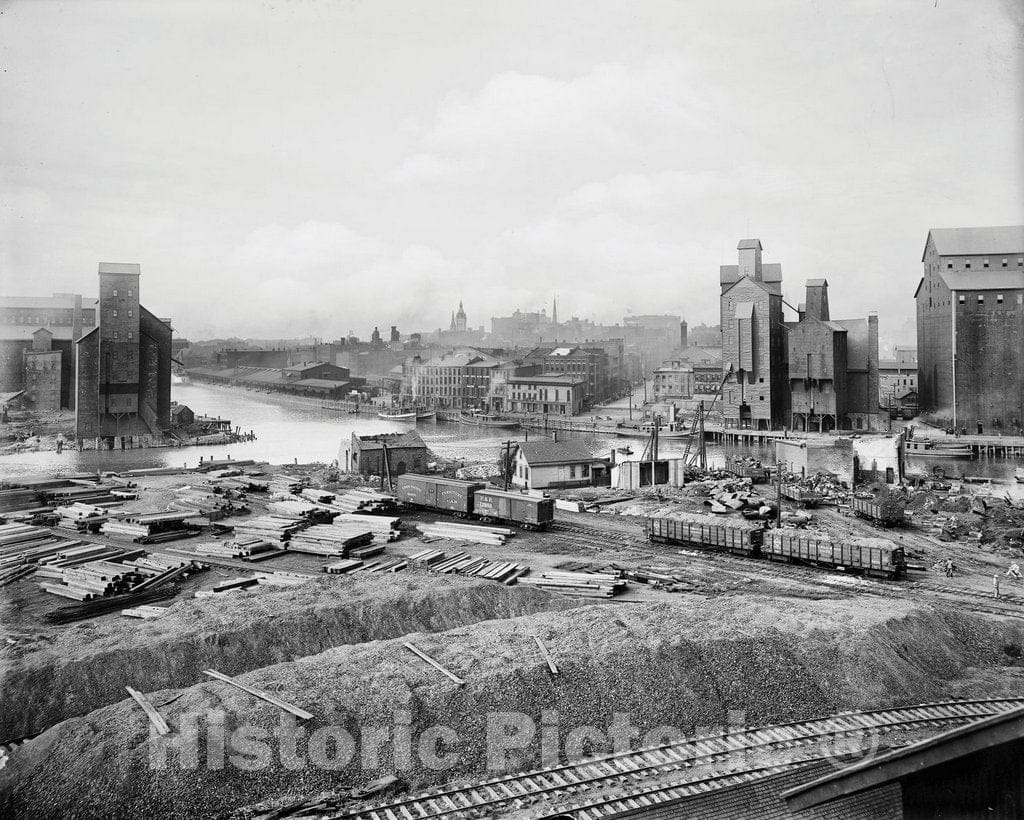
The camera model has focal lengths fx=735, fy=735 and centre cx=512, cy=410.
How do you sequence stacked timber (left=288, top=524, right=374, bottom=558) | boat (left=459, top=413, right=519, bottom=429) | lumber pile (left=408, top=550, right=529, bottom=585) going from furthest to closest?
boat (left=459, top=413, right=519, bottom=429)
stacked timber (left=288, top=524, right=374, bottom=558)
lumber pile (left=408, top=550, right=529, bottom=585)

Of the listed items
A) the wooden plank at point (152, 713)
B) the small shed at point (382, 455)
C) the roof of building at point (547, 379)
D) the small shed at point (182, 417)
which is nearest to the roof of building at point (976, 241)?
the roof of building at point (547, 379)

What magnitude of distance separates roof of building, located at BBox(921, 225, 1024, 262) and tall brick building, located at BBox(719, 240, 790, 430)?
39.3ft

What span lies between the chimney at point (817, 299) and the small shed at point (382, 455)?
38.6 metres

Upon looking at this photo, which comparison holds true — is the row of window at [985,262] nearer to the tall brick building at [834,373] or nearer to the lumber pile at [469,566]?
the tall brick building at [834,373]

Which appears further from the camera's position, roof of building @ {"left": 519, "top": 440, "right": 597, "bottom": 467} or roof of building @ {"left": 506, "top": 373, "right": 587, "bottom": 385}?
roof of building @ {"left": 506, "top": 373, "right": 587, "bottom": 385}

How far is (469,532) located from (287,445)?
3487 cm

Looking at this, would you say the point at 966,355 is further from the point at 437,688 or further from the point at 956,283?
the point at 437,688

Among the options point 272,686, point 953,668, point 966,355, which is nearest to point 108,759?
point 272,686

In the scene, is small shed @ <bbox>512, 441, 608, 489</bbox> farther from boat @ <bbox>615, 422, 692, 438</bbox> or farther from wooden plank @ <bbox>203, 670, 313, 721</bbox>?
boat @ <bbox>615, 422, 692, 438</bbox>

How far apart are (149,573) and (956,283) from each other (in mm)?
52477

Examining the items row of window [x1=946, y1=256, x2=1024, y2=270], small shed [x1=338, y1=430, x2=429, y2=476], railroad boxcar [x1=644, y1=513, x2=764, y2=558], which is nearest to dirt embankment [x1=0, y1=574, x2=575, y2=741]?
railroad boxcar [x1=644, y1=513, x2=764, y2=558]

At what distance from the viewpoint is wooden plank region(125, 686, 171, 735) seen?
357 inches

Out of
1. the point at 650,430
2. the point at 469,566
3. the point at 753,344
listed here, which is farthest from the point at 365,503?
the point at 753,344

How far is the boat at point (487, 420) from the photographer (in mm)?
72625
